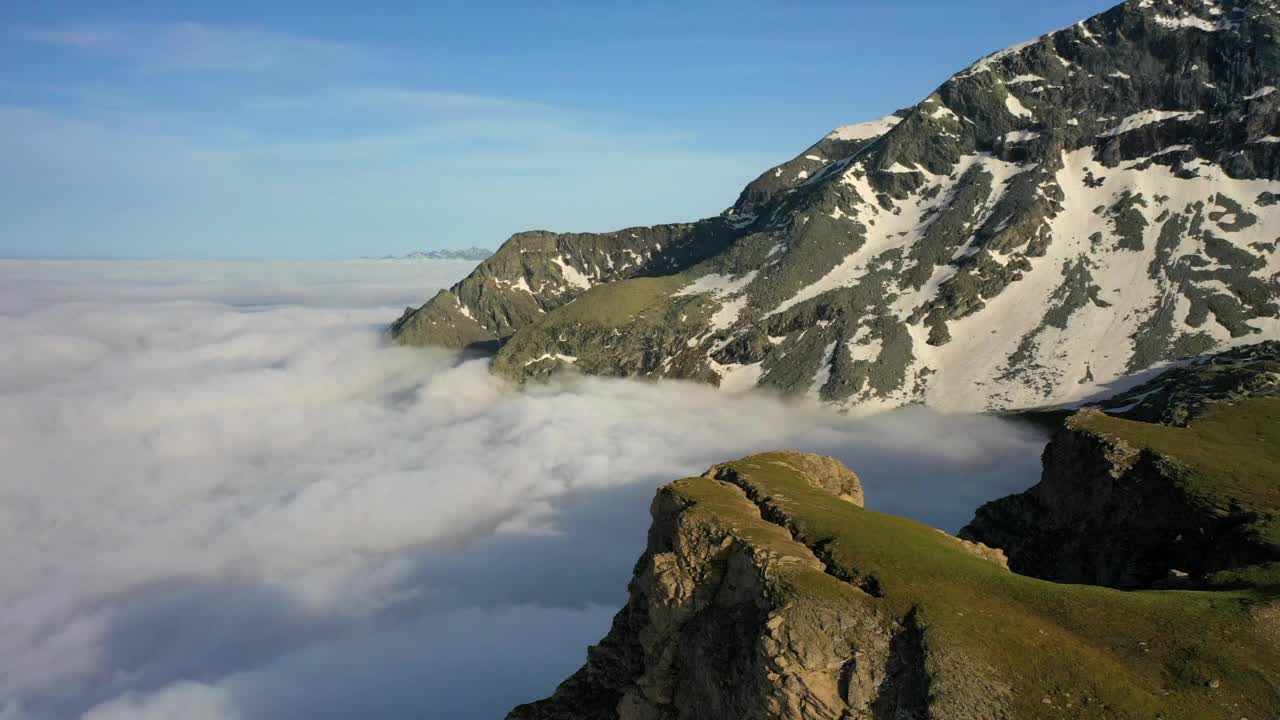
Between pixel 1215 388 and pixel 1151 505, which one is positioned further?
pixel 1215 388

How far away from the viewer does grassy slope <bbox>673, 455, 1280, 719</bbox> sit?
37.4 meters

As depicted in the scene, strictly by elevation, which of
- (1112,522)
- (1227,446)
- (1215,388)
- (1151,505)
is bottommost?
(1112,522)

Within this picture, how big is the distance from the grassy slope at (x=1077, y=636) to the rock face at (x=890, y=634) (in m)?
0.10

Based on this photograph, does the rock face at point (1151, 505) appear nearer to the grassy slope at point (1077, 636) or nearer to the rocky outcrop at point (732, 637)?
the grassy slope at point (1077, 636)

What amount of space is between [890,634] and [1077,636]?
32.9ft

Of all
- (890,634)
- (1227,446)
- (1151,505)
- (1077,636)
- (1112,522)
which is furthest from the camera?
(1227,446)

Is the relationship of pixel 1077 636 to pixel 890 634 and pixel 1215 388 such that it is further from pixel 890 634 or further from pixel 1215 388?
pixel 1215 388

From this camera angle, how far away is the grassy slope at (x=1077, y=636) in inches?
1474

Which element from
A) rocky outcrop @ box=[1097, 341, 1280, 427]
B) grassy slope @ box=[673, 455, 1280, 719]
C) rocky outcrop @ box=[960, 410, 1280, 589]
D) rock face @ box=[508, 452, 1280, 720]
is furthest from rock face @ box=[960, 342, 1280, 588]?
rocky outcrop @ box=[1097, 341, 1280, 427]

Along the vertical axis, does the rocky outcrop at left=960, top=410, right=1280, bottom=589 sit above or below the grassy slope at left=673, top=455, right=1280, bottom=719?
below

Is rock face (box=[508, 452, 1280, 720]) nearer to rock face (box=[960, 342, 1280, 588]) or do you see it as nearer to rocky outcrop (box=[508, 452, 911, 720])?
rocky outcrop (box=[508, 452, 911, 720])

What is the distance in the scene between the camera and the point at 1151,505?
3150 inches

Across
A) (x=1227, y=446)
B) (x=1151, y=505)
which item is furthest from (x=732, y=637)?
(x=1227, y=446)

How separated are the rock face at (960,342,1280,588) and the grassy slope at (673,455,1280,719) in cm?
1665
